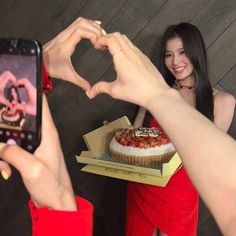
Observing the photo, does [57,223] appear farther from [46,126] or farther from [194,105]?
[194,105]

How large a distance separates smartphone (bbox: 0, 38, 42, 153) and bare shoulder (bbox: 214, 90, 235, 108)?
1.25 meters

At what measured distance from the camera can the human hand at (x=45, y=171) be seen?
47 cm

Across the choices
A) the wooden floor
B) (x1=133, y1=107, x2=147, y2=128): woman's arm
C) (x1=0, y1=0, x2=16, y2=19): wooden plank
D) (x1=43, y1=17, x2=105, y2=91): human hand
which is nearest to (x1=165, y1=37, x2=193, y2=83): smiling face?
the wooden floor

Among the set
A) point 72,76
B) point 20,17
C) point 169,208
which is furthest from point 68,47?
point 20,17

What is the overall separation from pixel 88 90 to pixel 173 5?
1295 millimetres

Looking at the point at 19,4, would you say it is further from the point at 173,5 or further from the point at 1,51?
the point at 1,51

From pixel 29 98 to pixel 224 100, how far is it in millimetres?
1285

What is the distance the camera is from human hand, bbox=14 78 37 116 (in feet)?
1.66

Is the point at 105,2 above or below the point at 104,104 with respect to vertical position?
above

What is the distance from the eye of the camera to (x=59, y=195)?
1.61 ft

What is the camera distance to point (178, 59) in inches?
66.0

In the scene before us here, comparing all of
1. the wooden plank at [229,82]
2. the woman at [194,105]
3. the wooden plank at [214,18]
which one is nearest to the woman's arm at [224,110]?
the woman at [194,105]

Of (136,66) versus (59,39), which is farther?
(59,39)

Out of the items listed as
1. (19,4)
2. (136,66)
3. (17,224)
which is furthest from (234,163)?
(17,224)
